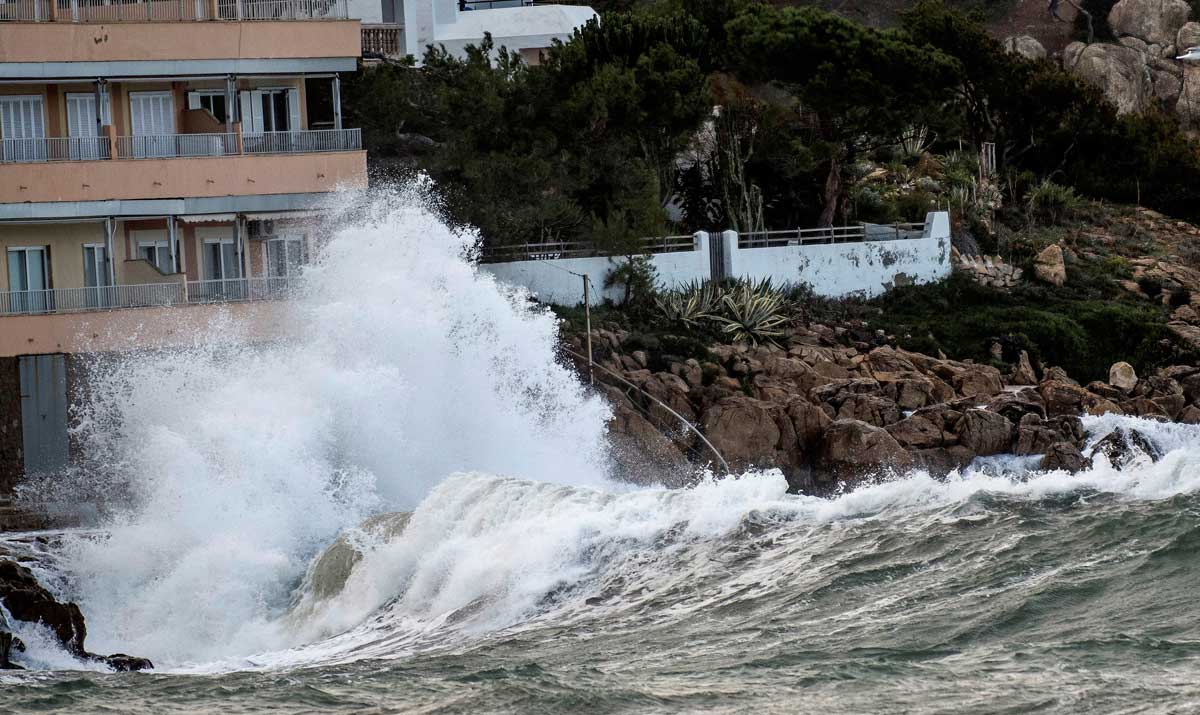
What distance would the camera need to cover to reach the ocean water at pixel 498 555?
1642 centimetres

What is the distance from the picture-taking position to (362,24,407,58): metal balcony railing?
146ft

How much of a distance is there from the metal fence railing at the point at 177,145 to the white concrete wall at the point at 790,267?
6.09m

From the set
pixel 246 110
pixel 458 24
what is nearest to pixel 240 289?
pixel 246 110

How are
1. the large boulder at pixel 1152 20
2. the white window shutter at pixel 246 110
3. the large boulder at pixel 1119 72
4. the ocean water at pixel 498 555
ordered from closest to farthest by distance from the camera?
the ocean water at pixel 498 555
the white window shutter at pixel 246 110
the large boulder at pixel 1119 72
the large boulder at pixel 1152 20

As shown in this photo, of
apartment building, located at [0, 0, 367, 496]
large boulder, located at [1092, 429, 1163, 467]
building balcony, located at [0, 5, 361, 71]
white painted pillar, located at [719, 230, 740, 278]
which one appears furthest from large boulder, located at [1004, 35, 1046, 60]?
building balcony, located at [0, 5, 361, 71]

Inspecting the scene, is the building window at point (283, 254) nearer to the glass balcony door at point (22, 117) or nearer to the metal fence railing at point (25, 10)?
the glass balcony door at point (22, 117)

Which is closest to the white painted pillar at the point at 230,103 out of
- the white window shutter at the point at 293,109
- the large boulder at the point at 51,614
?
the white window shutter at the point at 293,109

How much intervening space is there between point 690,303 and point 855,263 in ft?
16.9

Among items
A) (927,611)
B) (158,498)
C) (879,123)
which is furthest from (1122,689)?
(879,123)

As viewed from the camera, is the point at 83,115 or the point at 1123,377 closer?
the point at 83,115

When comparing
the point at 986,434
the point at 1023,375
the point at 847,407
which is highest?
the point at 1023,375

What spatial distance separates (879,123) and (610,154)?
6992 millimetres

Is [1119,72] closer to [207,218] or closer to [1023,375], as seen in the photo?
[1023,375]

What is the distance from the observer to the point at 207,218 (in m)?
33.0
